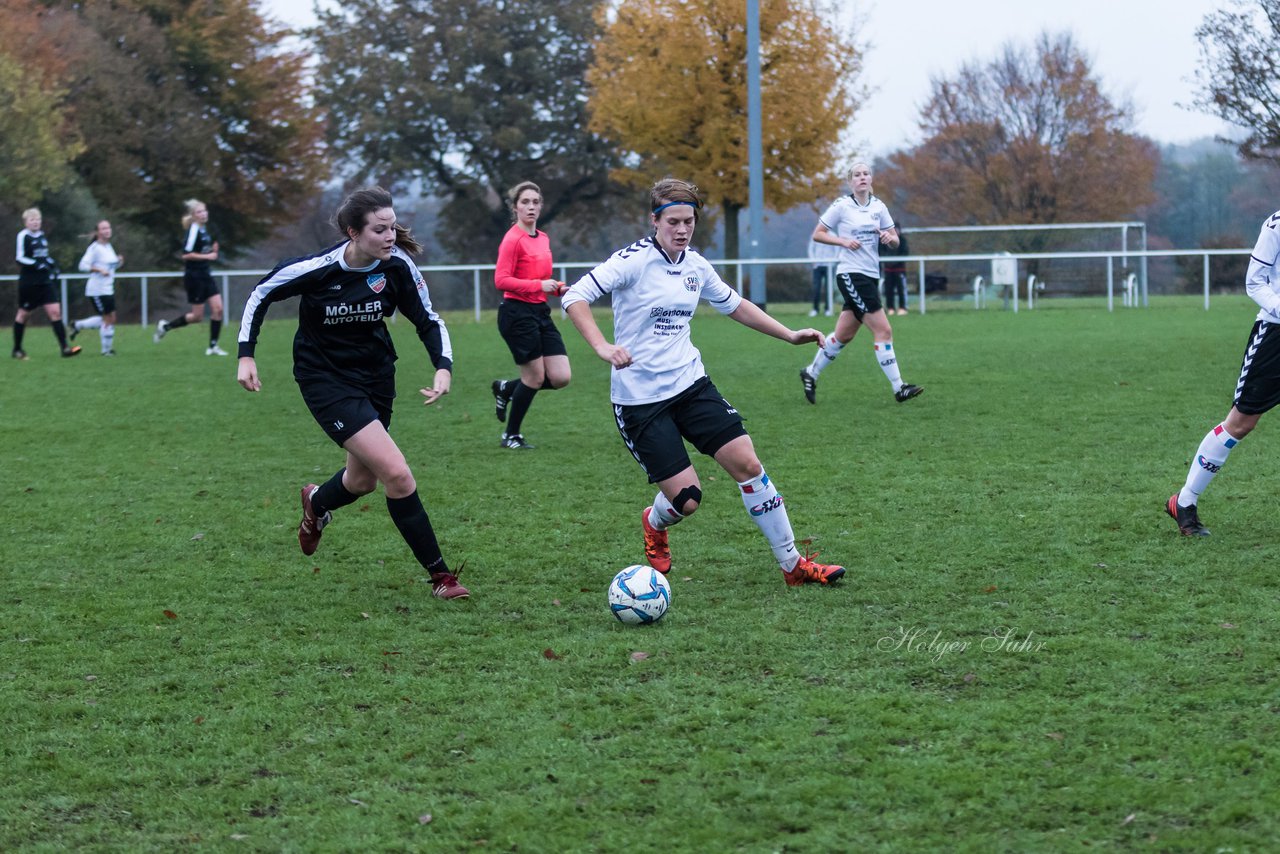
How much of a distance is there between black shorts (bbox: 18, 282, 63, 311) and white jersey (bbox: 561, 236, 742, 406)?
14.9m

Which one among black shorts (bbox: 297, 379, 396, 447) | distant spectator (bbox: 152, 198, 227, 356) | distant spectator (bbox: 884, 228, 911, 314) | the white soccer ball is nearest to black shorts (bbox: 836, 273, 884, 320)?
black shorts (bbox: 297, 379, 396, 447)

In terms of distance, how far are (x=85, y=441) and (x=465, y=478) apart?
154 inches

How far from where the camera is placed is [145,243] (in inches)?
1580

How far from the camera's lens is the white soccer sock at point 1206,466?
6.93m

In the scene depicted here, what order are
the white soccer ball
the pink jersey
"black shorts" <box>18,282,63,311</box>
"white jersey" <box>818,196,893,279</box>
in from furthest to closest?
"black shorts" <box>18,282,63,311</box>
"white jersey" <box>818,196,893,279</box>
the pink jersey
the white soccer ball

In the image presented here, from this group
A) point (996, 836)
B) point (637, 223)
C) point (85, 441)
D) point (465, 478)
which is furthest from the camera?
point (637, 223)

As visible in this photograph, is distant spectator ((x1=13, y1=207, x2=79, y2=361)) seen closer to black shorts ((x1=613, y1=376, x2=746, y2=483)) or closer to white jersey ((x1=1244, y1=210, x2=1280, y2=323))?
black shorts ((x1=613, y1=376, x2=746, y2=483))

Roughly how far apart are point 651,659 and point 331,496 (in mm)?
2224

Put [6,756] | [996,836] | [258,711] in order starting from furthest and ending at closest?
[258,711]
[6,756]
[996,836]

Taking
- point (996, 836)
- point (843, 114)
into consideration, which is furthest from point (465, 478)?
point (843, 114)

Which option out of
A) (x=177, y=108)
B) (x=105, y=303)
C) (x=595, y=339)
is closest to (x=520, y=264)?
(x=595, y=339)

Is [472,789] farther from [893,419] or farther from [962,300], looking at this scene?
[962,300]

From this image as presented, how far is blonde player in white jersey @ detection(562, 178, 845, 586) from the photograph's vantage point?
6.11 meters

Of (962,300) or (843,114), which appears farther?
(843,114)
